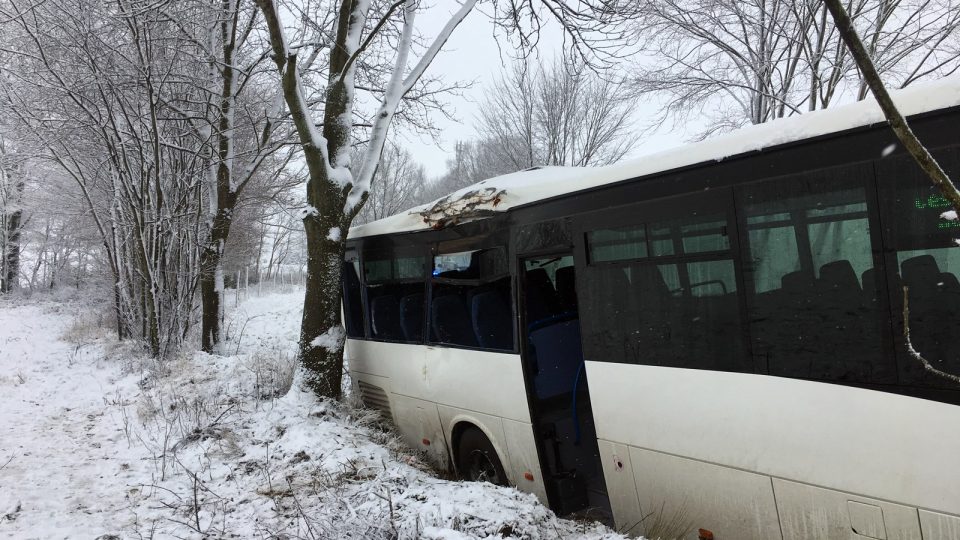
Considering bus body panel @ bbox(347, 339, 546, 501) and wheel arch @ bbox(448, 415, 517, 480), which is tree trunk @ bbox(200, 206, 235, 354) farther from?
wheel arch @ bbox(448, 415, 517, 480)

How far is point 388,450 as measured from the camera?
555 centimetres

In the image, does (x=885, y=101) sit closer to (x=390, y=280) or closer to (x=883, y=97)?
(x=883, y=97)

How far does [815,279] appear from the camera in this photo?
2.81m

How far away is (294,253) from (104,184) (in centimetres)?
5039

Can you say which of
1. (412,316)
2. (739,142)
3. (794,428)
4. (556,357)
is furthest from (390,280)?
(794,428)

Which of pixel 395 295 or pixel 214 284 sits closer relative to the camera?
pixel 395 295

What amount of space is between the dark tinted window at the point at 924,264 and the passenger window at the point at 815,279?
10cm

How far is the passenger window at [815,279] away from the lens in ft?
8.61

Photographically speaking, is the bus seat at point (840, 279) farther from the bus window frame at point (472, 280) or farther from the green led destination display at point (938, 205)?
the bus window frame at point (472, 280)

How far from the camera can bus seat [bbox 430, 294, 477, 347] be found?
525cm

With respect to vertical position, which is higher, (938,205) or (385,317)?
(938,205)

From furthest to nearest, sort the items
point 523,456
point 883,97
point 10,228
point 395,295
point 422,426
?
point 10,228
point 395,295
point 422,426
point 523,456
point 883,97

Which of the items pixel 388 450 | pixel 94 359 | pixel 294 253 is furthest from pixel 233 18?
pixel 294 253

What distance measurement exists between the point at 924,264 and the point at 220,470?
545 cm
